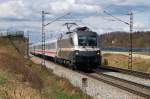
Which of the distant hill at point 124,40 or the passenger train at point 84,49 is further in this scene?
the distant hill at point 124,40

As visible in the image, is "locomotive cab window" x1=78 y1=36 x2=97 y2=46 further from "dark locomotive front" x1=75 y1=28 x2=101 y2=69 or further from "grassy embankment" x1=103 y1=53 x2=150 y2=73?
"grassy embankment" x1=103 y1=53 x2=150 y2=73

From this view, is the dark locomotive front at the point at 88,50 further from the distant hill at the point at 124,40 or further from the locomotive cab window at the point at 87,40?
the distant hill at the point at 124,40

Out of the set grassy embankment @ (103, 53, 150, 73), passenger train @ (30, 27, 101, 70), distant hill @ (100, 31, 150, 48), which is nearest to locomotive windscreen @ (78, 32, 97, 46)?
passenger train @ (30, 27, 101, 70)

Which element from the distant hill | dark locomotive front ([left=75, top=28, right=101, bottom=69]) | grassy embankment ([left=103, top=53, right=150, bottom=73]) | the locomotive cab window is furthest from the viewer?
the distant hill

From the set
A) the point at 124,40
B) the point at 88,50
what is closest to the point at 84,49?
the point at 88,50

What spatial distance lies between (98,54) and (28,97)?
2552cm

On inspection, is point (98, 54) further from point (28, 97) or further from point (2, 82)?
point (28, 97)

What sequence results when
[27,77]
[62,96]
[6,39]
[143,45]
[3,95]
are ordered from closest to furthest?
1. [3,95]
2. [62,96]
3. [27,77]
4. [6,39]
5. [143,45]

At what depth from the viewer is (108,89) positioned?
26188 mm

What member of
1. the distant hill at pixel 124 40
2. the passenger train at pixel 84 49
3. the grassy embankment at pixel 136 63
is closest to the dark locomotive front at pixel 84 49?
the passenger train at pixel 84 49

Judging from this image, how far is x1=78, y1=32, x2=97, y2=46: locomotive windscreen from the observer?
41.2 metres

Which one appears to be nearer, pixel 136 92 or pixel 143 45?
pixel 136 92

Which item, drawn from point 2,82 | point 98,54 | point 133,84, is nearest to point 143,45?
point 98,54

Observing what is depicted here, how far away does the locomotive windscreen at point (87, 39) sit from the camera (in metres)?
41.2
